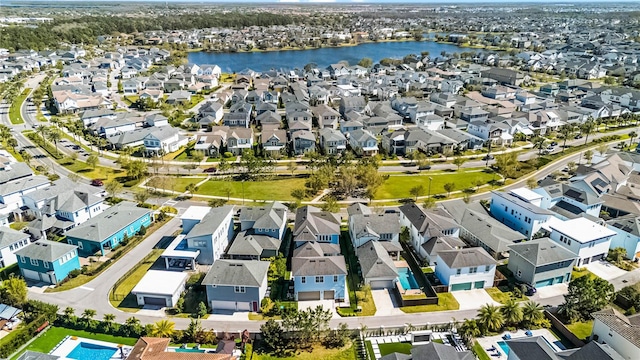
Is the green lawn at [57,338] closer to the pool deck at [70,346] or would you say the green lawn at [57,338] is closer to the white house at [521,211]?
the pool deck at [70,346]

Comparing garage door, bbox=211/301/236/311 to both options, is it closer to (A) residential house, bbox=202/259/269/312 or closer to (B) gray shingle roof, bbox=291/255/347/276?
(A) residential house, bbox=202/259/269/312

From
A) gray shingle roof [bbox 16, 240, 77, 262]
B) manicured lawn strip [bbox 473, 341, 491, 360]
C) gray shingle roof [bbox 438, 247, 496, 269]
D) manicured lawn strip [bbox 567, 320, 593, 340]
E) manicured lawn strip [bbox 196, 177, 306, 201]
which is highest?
gray shingle roof [bbox 16, 240, 77, 262]

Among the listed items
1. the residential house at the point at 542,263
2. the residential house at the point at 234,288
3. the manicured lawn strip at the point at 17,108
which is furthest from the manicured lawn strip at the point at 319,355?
the manicured lawn strip at the point at 17,108

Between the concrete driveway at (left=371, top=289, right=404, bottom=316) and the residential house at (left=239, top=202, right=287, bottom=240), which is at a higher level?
the residential house at (left=239, top=202, right=287, bottom=240)

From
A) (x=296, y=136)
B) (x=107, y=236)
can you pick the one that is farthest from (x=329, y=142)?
(x=107, y=236)

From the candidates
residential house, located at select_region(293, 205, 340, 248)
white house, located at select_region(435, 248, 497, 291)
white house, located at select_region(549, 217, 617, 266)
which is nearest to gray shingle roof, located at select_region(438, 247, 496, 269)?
white house, located at select_region(435, 248, 497, 291)

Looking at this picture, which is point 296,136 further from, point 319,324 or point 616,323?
point 616,323
